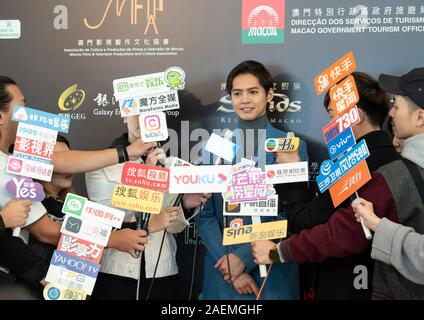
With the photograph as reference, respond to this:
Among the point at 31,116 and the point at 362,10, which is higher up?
the point at 362,10

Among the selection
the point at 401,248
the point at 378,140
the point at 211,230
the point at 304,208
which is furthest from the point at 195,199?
the point at 401,248

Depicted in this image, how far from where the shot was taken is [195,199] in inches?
91.8

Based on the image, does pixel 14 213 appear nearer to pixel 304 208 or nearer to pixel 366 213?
pixel 304 208

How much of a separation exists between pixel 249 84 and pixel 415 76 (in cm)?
75

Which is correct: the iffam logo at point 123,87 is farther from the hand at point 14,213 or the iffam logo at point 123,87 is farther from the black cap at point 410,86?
the black cap at point 410,86

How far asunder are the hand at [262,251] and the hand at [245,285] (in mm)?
128

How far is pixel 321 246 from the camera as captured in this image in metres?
1.99

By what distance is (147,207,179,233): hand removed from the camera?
2.27 metres

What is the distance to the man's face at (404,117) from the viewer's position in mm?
1892

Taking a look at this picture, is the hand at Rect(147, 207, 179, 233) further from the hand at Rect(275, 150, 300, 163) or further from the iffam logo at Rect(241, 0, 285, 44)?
the iffam logo at Rect(241, 0, 285, 44)

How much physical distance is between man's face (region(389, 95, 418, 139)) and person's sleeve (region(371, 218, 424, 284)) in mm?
398

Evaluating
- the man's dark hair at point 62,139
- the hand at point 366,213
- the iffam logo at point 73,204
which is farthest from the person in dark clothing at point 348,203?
the man's dark hair at point 62,139

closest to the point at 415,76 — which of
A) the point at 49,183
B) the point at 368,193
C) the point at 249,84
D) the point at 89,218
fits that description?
the point at 368,193
